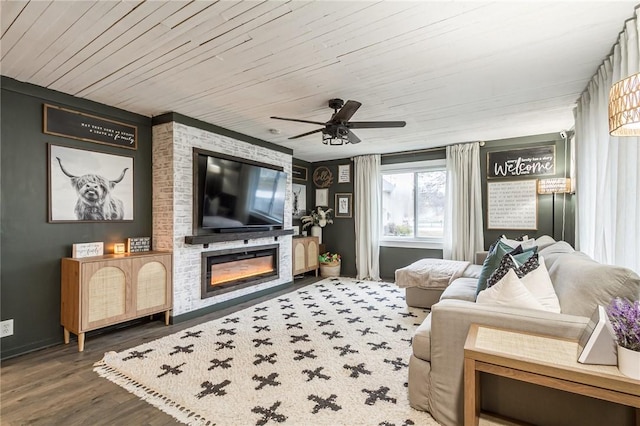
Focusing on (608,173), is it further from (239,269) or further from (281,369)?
(239,269)

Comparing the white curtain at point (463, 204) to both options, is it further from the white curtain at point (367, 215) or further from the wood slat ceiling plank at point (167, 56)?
the wood slat ceiling plank at point (167, 56)

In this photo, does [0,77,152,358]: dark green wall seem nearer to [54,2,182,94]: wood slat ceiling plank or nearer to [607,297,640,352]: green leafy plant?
[54,2,182,94]: wood slat ceiling plank

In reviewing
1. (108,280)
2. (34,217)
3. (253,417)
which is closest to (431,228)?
(253,417)

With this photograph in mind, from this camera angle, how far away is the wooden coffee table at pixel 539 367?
1.20 meters

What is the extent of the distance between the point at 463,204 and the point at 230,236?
378 cm

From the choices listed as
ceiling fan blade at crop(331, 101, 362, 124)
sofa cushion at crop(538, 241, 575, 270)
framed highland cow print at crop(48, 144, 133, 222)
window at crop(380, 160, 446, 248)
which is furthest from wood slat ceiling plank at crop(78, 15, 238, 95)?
window at crop(380, 160, 446, 248)

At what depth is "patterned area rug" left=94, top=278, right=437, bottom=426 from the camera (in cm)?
194

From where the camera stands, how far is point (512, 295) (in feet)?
6.06

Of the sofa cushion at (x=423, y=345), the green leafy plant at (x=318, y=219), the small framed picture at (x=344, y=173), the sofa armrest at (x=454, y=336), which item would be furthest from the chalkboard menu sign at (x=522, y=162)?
the sofa cushion at (x=423, y=345)

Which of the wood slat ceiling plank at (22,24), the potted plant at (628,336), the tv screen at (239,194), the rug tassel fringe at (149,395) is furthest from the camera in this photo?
the tv screen at (239,194)

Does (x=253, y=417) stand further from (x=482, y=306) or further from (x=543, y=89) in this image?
(x=543, y=89)

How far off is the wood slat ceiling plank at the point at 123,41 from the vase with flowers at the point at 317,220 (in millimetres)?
4296

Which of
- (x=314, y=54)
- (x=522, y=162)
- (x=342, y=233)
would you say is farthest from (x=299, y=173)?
(x=314, y=54)

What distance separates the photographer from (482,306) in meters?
1.81
